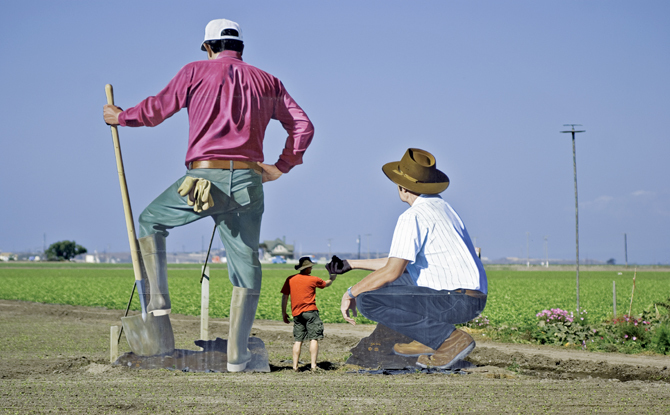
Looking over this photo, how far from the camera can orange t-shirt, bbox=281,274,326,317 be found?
7895 millimetres

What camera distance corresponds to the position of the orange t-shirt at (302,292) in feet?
25.9

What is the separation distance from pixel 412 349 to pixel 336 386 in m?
1.53

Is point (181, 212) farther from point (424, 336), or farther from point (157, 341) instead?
point (424, 336)

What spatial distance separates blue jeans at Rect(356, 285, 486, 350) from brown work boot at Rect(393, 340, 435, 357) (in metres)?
0.13

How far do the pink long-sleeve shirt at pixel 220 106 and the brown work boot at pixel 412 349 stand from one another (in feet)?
9.29

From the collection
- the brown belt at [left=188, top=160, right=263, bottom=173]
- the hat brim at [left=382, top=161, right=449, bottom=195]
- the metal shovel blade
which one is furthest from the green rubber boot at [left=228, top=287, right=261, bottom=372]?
the hat brim at [left=382, top=161, right=449, bottom=195]

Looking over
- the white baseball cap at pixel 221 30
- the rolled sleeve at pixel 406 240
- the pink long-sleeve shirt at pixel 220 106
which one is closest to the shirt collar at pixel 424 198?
the rolled sleeve at pixel 406 240

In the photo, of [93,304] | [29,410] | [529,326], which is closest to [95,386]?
[29,410]

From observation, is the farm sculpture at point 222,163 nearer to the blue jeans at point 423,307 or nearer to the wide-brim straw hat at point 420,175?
the blue jeans at point 423,307

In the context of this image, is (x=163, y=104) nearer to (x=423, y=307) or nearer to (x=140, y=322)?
(x=140, y=322)

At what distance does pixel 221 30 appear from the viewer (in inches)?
315

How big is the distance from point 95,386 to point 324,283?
276 cm

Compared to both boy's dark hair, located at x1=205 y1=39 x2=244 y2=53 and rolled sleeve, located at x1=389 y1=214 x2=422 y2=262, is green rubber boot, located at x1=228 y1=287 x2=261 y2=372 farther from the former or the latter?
boy's dark hair, located at x1=205 y1=39 x2=244 y2=53

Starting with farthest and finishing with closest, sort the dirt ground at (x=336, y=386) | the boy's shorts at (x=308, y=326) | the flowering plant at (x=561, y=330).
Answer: the flowering plant at (x=561, y=330) < the boy's shorts at (x=308, y=326) < the dirt ground at (x=336, y=386)
